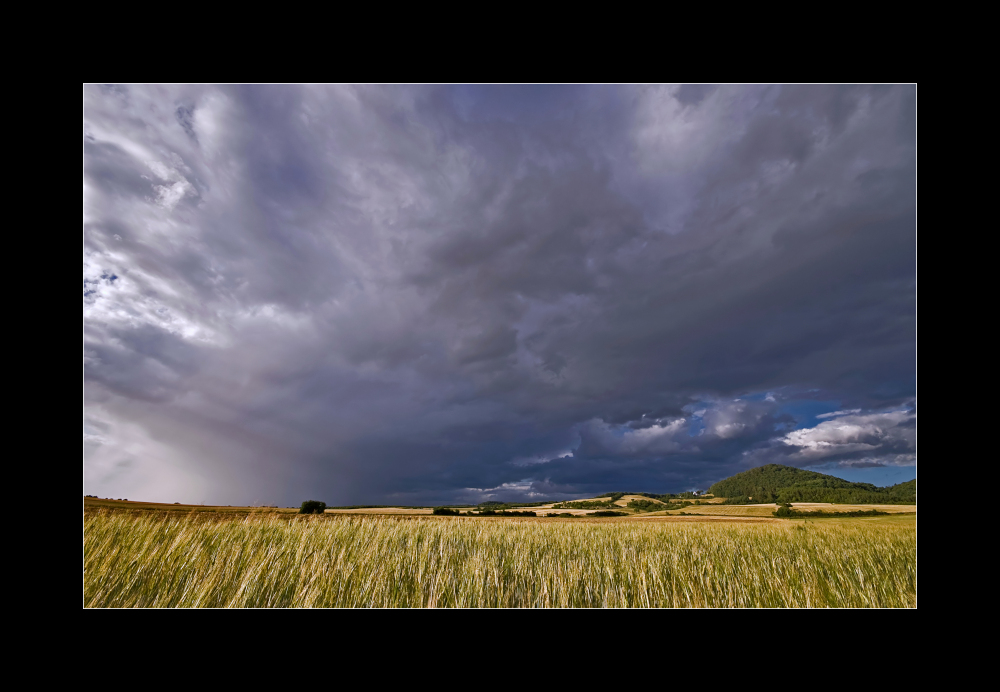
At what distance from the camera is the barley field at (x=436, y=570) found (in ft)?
16.1

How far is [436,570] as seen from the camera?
5.39 meters

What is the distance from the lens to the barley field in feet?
16.1

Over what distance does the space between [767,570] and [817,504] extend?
23978 mm
